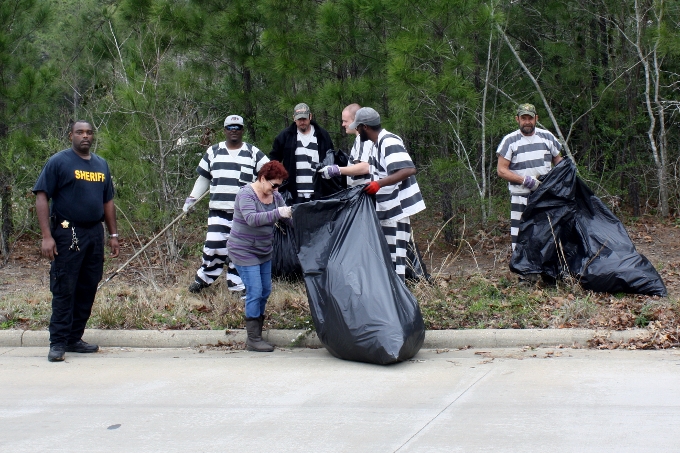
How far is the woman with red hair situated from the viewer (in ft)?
21.2

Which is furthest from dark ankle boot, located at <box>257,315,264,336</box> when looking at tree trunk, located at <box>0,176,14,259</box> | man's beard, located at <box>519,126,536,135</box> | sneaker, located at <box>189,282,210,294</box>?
tree trunk, located at <box>0,176,14,259</box>

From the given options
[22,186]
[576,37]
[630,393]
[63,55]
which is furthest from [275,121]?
[630,393]

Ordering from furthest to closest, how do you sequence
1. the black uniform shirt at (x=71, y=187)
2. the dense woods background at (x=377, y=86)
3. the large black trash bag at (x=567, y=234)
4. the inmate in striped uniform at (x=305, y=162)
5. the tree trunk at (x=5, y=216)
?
the tree trunk at (x=5, y=216)
the dense woods background at (x=377, y=86)
the inmate in striped uniform at (x=305, y=162)
the large black trash bag at (x=567, y=234)
the black uniform shirt at (x=71, y=187)

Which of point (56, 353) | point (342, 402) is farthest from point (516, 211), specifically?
point (56, 353)

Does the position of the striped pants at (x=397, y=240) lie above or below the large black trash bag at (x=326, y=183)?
below

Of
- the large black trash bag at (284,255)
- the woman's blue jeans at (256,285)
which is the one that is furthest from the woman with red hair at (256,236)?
the large black trash bag at (284,255)

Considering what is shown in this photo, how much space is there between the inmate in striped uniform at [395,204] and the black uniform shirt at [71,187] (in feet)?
7.57

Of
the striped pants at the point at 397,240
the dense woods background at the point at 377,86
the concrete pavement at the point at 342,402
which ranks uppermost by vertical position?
the dense woods background at the point at 377,86

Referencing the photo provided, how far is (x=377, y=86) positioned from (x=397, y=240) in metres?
3.30

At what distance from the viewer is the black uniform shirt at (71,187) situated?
644cm

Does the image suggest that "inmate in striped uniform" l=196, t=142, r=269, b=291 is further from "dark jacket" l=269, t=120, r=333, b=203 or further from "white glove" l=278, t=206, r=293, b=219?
"white glove" l=278, t=206, r=293, b=219

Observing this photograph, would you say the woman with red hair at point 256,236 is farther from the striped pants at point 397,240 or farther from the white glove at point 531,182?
the white glove at point 531,182

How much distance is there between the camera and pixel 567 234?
7.75 meters

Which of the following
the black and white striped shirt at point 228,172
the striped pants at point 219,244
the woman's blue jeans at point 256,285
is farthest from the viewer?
the striped pants at point 219,244
